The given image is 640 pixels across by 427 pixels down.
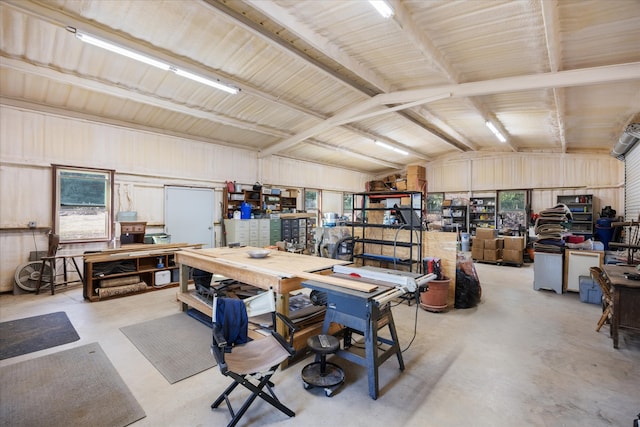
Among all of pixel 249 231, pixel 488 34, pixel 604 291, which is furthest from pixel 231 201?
pixel 604 291

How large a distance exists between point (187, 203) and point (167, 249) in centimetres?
223

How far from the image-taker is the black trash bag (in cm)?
427

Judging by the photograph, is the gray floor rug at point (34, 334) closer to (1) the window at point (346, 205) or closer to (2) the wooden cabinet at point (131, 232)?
(2) the wooden cabinet at point (131, 232)

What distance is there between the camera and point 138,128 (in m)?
6.35

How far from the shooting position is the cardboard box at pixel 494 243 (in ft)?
25.8

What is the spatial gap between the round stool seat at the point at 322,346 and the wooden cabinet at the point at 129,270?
387 centimetres

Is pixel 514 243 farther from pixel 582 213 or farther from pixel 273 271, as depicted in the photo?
pixel 273 271

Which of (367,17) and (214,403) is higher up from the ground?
(367,17)

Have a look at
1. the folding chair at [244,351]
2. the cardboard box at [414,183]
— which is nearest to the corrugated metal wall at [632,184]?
the cardboard box at [414,183]

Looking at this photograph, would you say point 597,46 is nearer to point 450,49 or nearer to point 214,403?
point 450,49

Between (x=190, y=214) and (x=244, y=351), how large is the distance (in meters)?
5.93

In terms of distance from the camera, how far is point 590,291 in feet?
15.0

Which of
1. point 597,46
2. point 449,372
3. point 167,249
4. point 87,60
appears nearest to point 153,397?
point 449,372

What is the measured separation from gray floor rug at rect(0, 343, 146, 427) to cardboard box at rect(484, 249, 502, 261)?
8.51 m
